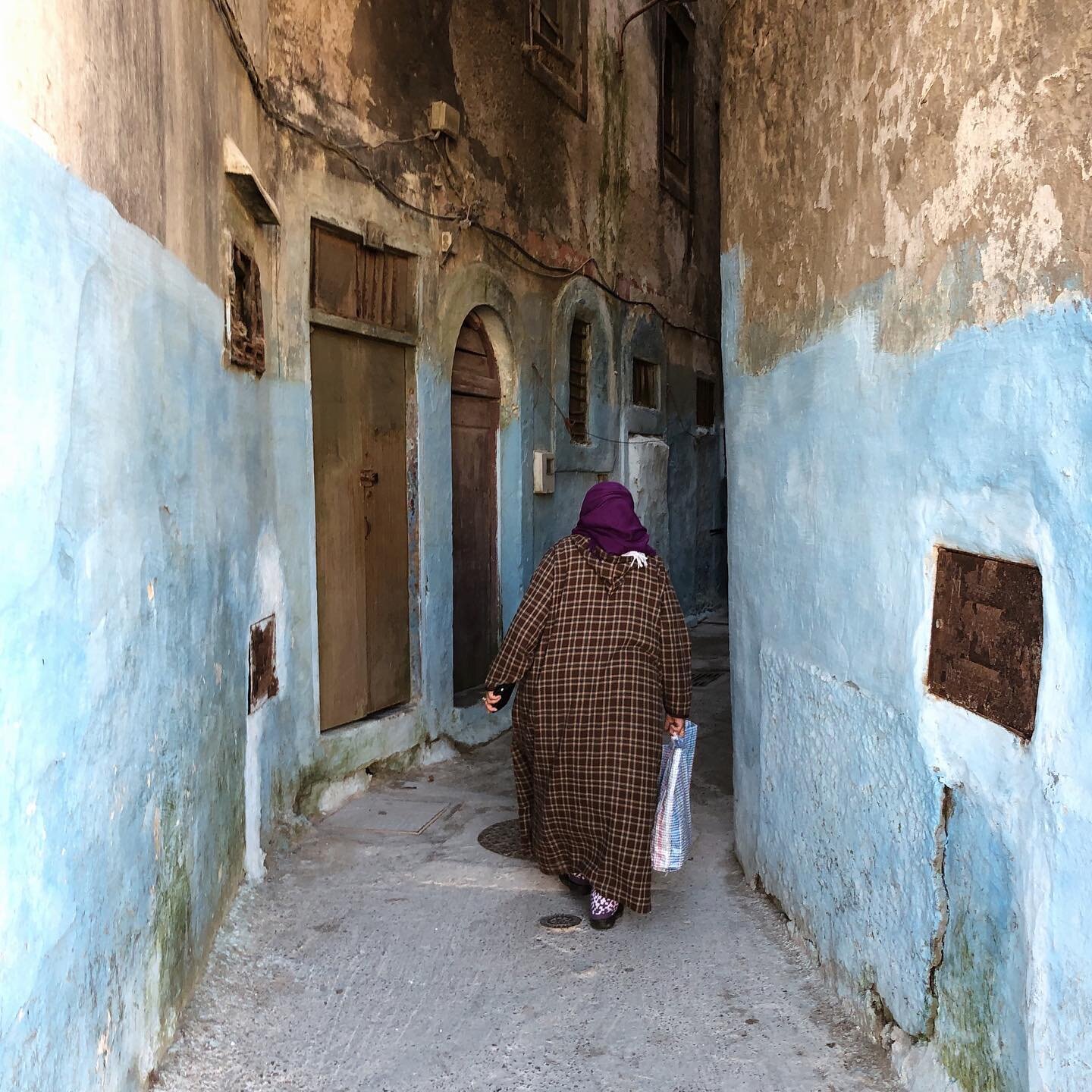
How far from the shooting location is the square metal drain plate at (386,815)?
4703mm

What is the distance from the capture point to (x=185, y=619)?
2.96m

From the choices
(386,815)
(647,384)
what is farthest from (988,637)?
(647,384)

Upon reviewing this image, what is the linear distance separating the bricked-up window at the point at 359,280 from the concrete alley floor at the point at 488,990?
2.58 meters

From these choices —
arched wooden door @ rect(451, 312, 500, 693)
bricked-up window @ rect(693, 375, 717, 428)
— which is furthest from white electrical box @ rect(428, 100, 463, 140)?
bricked-up window @ rect(693, 375, 717, 428)

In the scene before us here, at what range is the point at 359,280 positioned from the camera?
5.29m

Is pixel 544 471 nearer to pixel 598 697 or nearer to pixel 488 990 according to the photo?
pixel 598 697

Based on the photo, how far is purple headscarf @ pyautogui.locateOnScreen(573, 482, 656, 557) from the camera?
12.7ft

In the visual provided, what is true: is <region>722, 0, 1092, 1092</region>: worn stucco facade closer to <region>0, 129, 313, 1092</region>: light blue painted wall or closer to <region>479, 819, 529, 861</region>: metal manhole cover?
<region>479, 819, 529, 861</region>: metal manhole cover

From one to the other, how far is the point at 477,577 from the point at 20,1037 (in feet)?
16.4

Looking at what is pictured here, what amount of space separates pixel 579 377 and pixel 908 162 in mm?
6038

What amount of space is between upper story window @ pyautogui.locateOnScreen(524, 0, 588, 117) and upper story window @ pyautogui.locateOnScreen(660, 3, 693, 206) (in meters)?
2.04

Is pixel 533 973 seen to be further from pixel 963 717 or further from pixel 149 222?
pixel 149 222

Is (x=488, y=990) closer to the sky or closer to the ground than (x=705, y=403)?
closer to the ground

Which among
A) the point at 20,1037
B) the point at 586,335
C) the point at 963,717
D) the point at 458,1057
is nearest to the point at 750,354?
the point at 963,717
